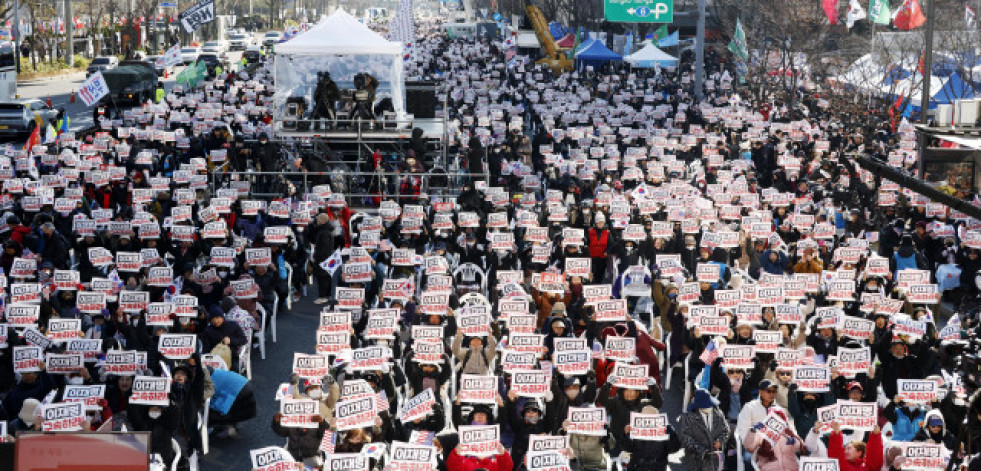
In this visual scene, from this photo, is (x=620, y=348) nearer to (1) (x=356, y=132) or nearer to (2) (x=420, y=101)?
(1) (x=356, y=132)

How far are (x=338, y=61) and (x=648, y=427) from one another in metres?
20.8

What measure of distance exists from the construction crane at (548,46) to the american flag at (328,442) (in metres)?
50.1

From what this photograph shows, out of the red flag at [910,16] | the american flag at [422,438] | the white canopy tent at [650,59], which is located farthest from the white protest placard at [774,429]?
the white canopy tent at [650,59]

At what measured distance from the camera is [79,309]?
1617cm

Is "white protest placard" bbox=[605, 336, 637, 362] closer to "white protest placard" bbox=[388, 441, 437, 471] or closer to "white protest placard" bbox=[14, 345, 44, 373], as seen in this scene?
"white protest placard" bbox=[388, 441, 437, 471]

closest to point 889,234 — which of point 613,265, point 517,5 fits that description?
point 613,265

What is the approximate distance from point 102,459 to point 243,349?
8349mm

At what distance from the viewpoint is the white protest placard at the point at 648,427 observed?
40.0ft

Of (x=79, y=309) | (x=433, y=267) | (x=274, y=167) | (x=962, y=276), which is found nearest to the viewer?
(x=79, y=309)

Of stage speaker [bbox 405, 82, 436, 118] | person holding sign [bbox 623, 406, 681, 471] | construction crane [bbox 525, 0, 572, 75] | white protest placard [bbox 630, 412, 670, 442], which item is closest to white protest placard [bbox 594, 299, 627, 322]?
person holding sign [bbox 623, 406, 681, 471]

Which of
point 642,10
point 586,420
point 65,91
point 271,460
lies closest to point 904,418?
point 586,420

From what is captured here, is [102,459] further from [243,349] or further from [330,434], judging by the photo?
[243,349]

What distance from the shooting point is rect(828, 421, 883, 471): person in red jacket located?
1167 centimetres

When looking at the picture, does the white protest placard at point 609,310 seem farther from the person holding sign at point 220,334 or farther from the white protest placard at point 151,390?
the white protest placard at point 151,390
